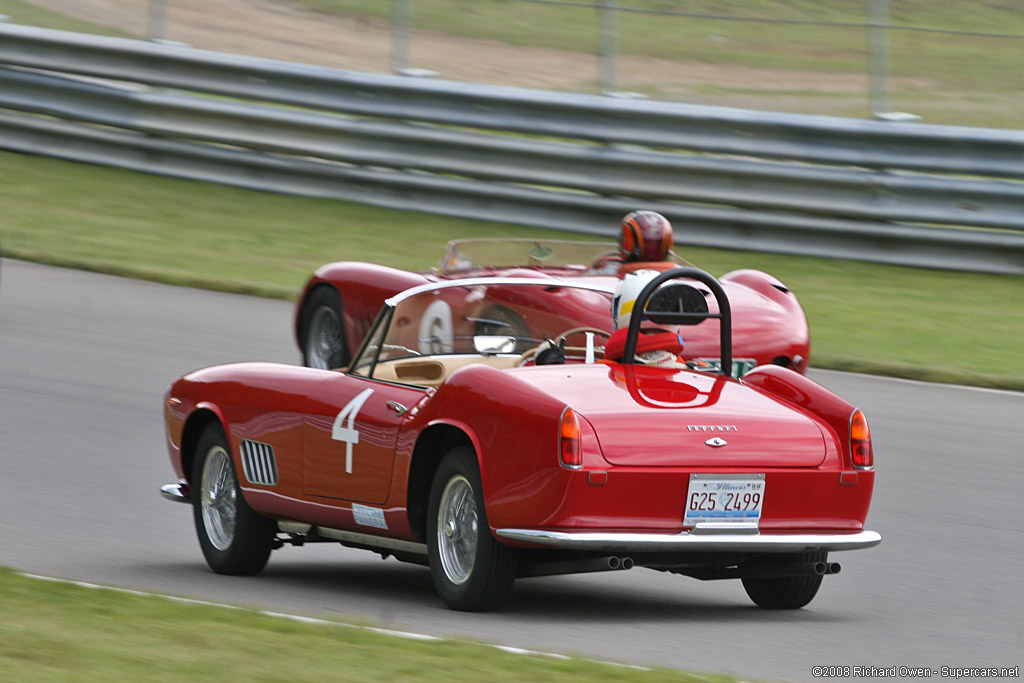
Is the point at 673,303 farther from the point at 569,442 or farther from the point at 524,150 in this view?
the point at 524,150

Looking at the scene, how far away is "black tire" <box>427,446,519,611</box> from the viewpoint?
5684 millimetres

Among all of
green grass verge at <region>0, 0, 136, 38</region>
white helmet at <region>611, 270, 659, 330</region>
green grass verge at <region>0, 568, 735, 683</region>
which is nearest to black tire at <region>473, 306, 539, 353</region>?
white helmet at <region>611, 270, 659, 330</region>

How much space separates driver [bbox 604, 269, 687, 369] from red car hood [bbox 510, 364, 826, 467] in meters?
0.25

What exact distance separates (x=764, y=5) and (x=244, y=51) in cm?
511

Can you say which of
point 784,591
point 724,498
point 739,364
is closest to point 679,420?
point 724,498

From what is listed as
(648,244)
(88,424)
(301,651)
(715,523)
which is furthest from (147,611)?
(648,244)

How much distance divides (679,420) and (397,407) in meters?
1.09

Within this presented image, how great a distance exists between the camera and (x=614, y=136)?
1520 cm

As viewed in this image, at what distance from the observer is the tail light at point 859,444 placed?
5891 millimetres

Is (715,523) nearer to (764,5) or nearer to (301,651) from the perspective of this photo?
(301,651)

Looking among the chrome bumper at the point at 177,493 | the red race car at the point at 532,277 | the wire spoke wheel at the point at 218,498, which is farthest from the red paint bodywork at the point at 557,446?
the red race car at the point at 532,277

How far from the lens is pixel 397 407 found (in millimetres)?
6180

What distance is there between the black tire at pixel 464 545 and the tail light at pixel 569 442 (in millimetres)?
374

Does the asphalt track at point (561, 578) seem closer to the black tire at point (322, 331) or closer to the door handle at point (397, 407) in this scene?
the black tire at point (322, 331)
